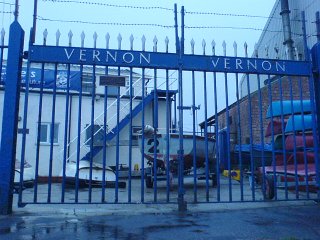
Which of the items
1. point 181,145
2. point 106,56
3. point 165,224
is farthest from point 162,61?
point 165,224

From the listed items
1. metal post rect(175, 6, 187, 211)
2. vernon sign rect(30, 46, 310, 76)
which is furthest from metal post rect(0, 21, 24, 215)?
metal post rect(175, 6, 187, 211)

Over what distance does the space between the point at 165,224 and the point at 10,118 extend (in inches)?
117

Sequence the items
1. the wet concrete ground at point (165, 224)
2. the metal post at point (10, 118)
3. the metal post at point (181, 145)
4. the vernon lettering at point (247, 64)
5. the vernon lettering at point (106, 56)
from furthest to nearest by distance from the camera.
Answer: the vernon lettering at point (247, 64) < the vernon lettering at point (106, 56) < the metal post at point (181, 145) < the metal post at point (10, 118) < the wet concrete ground at point (165, 224)

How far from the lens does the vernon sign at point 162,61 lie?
6484mm

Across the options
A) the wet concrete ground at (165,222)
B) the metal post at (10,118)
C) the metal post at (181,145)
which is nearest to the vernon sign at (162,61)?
the metal post at (181,145)

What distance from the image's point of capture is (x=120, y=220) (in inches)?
223

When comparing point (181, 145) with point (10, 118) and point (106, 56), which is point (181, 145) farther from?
point (10, 118)

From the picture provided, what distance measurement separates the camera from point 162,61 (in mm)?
6789

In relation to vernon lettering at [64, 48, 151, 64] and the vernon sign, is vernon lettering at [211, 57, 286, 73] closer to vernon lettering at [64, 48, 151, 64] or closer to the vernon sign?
the vernon sign

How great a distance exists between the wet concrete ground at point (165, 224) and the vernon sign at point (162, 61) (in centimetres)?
251

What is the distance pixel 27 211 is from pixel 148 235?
2605mm

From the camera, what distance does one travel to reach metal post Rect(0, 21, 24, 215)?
5992mm

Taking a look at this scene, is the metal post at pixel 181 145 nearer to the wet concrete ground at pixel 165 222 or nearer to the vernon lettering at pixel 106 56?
the wet concrete ground at pixel 165 222

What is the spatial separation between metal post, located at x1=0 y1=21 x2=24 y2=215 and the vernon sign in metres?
0.28
